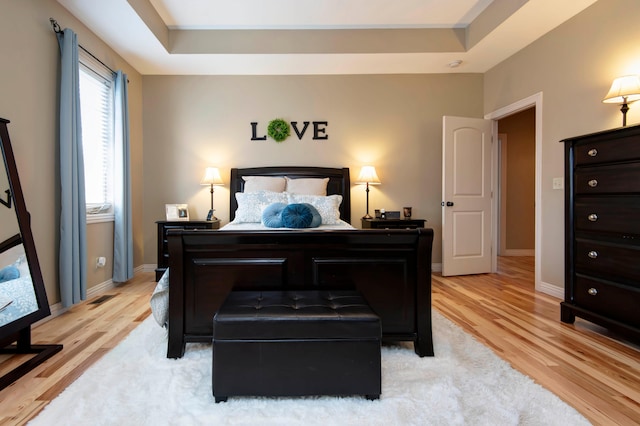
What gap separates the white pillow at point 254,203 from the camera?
3.68 m

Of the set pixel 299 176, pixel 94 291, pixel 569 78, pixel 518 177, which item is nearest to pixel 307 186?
pixel 299 176

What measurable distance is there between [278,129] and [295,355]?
3438mm

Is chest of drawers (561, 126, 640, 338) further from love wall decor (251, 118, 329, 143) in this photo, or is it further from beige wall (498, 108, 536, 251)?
beige wall (498, 108, 536, 251)

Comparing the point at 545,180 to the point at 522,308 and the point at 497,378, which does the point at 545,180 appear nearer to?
the point at 522,308

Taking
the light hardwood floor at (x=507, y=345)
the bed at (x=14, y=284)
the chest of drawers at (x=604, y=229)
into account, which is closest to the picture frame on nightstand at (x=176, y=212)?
the light hardwood floor at (x=507, y=345)

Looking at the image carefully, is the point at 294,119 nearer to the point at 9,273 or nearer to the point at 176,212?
the point at 176,212

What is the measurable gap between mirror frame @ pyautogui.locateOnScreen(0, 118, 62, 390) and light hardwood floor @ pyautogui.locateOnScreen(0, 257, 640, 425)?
103 millimetres

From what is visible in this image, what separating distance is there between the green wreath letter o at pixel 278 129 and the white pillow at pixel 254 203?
1.00 metres

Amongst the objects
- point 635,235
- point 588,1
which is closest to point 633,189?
point 635,235

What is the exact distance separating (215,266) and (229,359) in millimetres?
639

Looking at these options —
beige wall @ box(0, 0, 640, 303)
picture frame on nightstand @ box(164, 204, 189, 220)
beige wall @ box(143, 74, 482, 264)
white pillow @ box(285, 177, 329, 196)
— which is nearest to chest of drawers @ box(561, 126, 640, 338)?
beige wall @ box(0, 0, 640, 303)

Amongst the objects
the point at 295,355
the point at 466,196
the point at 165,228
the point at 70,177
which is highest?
the point at 70,177

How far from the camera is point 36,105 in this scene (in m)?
2.58

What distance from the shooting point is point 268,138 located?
446cm
